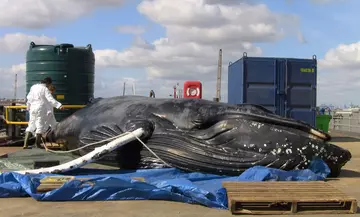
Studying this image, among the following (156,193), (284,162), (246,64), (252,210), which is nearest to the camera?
(252,210)

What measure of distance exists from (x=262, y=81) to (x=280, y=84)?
655 millimetres

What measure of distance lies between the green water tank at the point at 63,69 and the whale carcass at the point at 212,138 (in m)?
5.89

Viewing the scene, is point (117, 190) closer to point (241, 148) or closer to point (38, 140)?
point (241, 148)

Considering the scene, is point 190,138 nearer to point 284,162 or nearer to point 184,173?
point 184,173

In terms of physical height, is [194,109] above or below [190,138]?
above

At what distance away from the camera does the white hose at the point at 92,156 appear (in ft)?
23.4

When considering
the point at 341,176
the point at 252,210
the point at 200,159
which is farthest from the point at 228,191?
the point at 341,176

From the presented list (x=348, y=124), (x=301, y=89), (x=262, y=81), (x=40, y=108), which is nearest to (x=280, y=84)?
(x=262, y=81)

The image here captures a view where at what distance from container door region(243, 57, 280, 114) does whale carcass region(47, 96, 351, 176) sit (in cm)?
763

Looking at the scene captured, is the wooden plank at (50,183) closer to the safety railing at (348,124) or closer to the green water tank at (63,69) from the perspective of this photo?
the green water tank at (63,69)

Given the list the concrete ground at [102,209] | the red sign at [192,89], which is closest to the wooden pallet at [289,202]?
the concrete ground at [102,209]

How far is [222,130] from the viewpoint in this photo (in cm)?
762

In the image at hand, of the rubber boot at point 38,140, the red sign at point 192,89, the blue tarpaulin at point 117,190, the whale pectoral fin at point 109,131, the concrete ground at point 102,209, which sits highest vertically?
the red sign at point 192,89

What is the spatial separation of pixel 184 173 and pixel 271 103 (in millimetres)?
9085
